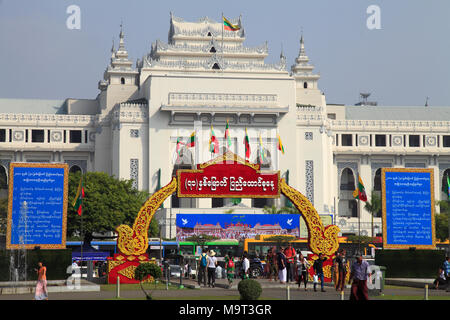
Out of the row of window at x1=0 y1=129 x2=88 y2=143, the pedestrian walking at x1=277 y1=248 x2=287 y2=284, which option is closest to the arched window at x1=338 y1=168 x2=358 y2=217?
the row of window at x1=0 y1=129 x2=88 y2=143

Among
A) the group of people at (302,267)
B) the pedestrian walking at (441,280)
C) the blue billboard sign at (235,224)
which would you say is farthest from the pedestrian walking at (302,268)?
the blue billboard sign at (235,224)

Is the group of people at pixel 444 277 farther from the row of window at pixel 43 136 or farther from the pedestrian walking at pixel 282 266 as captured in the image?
the row of window at pixel 43 136

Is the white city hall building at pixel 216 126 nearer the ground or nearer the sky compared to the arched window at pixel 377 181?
nearer the sky

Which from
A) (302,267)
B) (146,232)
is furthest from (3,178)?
(302,267)

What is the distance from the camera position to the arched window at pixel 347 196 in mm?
110812

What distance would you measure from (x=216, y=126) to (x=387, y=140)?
23.1 meters

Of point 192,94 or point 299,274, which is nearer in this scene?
point 299,274

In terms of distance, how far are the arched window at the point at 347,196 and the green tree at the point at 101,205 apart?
34355 mm

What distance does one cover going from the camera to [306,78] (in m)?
110

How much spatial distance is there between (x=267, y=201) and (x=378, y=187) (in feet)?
52.5

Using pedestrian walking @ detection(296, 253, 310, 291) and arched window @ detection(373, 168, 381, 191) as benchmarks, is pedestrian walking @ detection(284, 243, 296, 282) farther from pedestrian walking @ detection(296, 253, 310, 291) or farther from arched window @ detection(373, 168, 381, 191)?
arched window @ detection(373, 168, 381, 191)

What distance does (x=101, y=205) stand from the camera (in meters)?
79.4
